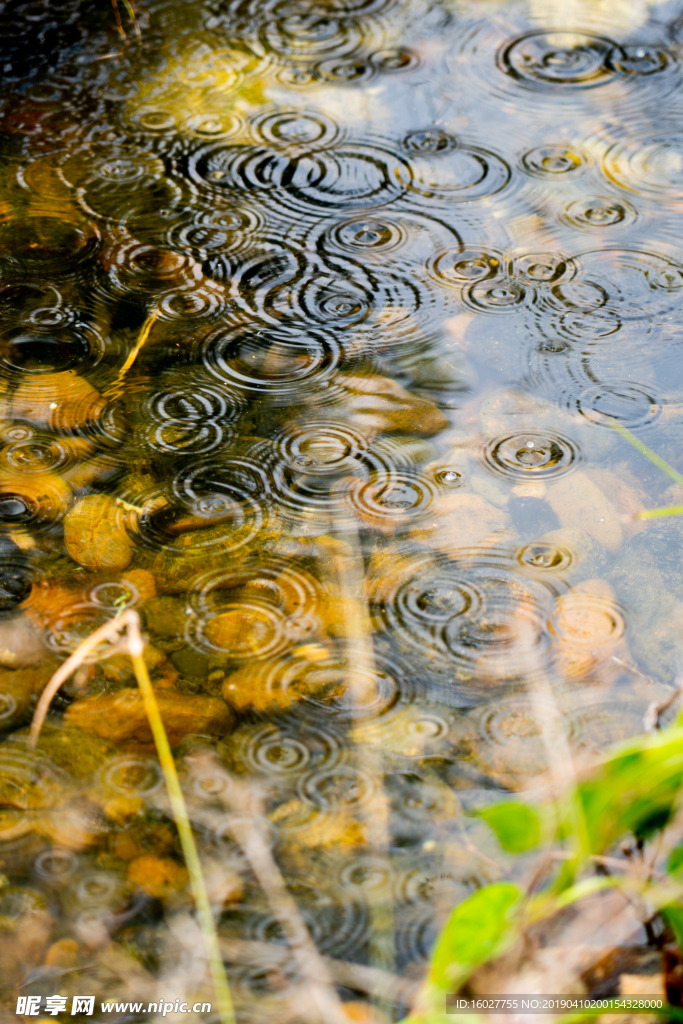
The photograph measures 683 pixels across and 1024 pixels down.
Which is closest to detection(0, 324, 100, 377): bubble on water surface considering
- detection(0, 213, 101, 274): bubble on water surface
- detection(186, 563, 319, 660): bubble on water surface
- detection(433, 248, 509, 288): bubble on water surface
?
detection(0, 213, 101, 274): bubble on water surface

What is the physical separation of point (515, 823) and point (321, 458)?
1.24 metres

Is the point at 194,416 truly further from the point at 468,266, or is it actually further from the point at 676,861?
the point at 676,861

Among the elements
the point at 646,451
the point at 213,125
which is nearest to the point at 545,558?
the point at 646,451

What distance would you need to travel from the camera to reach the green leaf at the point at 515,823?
3.78 feet

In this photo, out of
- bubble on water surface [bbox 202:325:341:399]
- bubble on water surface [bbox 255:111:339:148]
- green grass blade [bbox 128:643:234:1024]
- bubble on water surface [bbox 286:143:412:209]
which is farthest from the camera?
bubble on water surface [bbox 255:111:339:148]

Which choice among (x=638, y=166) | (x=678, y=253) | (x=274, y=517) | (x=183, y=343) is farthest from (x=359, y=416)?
(x=638, y=166)

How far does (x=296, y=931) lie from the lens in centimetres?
148

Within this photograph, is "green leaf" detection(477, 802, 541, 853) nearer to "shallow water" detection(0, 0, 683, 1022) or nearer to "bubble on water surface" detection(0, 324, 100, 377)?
"shallow water" detection(0, 0, 683, 1022)

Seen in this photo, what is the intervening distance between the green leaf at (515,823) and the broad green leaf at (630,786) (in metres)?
0.07

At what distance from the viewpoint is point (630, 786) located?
43.3 inches

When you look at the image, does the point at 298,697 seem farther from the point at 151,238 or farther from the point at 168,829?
the point at 151,238

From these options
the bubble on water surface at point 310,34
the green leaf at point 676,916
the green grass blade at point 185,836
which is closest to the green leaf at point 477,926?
the green leaf at point 676,916

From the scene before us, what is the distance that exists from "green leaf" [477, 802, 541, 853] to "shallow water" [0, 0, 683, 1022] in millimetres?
408

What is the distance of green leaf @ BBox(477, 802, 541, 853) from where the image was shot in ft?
3.78
